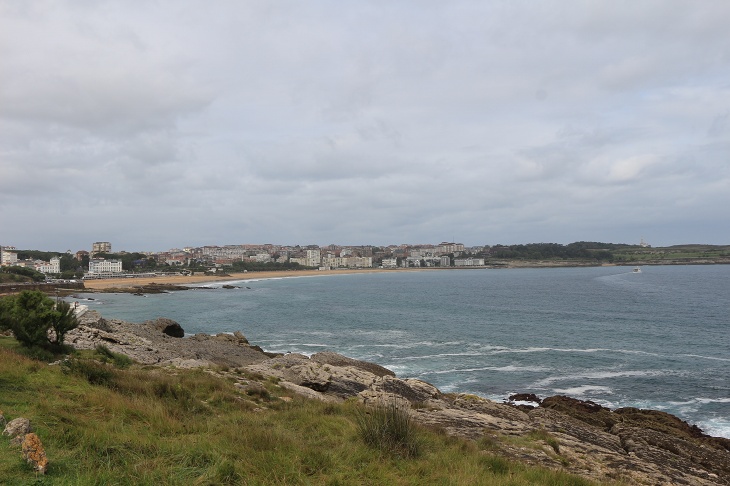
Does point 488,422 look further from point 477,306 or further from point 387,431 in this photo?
point 477,306

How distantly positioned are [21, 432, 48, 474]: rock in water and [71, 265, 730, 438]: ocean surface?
68.8 feet

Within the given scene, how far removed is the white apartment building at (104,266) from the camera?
521 feet

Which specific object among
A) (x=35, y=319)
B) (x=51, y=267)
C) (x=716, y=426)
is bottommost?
(x=716, y=426)

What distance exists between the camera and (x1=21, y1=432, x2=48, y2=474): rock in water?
17.6ft

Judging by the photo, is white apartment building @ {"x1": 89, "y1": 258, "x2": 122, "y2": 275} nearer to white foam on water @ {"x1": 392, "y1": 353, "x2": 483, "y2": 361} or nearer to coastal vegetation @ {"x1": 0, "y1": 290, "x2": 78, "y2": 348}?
white foam on water @ {"x1": 392, "y1": 353, "x2": 483, "y2": 361}

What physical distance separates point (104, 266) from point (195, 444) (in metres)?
178

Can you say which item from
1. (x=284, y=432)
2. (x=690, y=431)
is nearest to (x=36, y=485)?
(x=284, y=432)

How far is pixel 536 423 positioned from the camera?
49.4ft

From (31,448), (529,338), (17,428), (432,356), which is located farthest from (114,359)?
(529,338)

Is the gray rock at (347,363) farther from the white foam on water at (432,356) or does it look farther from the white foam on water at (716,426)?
the white foam on water at (716,426)

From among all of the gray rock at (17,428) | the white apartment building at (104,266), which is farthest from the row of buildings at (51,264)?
the gray rock at (17,428)

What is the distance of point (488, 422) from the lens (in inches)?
547

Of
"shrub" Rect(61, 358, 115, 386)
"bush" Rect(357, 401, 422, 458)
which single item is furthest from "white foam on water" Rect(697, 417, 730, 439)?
"shrub" Rect(61, 358, 115, 386)

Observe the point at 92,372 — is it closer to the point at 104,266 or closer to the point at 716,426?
the point at 716,426
